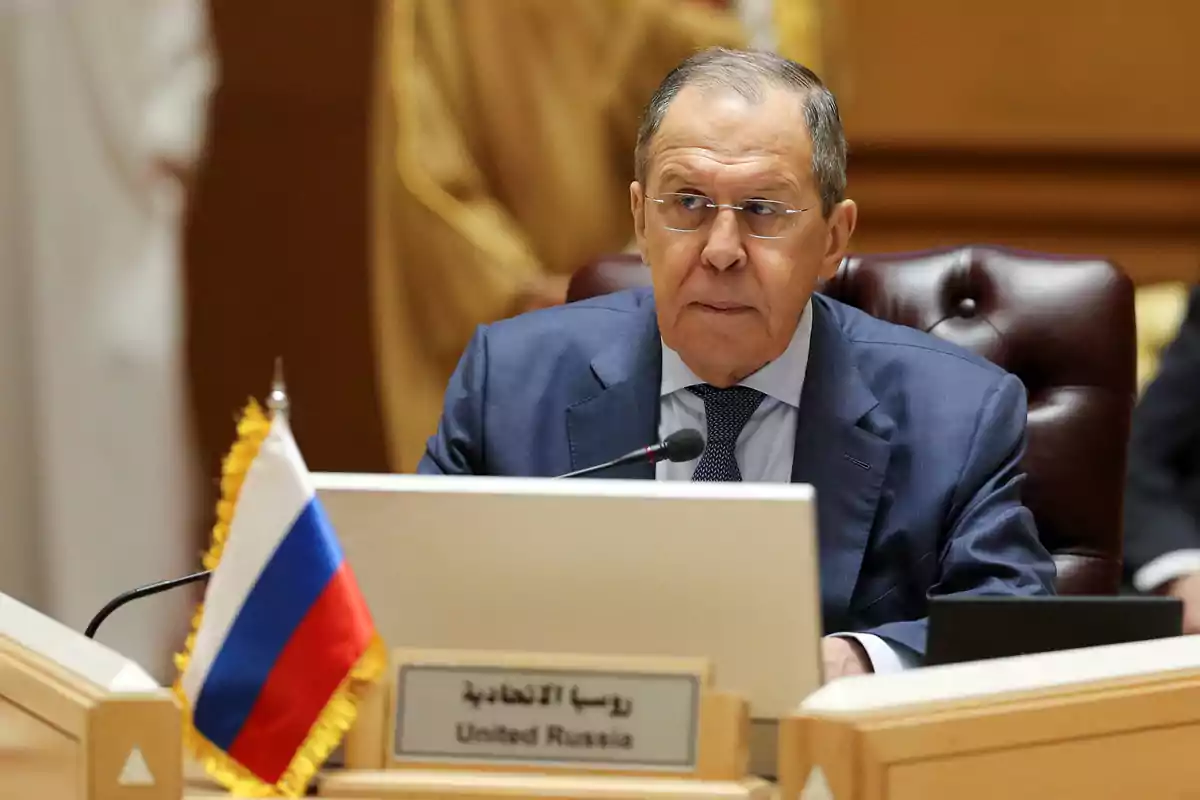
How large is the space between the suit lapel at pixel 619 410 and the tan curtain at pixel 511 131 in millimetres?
1336

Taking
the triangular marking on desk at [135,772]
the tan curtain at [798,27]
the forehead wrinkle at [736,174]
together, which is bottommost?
the triangular marking on desk at [135,772]

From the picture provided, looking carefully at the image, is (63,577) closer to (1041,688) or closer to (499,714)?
(499,714)

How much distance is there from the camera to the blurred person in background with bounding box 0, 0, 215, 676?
3.38 metres

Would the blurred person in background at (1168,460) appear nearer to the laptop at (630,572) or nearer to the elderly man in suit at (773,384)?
the elderly man in suit at (773,384)

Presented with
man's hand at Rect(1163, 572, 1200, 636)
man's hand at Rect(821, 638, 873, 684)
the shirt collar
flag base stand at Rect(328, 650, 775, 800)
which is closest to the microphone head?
man's hand at Rect(821, 638, 873, 684)

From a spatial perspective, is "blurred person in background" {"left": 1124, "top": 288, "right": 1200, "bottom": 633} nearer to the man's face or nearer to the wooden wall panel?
the man's face

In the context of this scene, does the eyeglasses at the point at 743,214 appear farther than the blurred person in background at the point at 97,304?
No

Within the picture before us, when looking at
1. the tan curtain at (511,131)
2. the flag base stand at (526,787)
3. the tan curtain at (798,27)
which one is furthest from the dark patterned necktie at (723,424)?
the tan curtain at (798,27)

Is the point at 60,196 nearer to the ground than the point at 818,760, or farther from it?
farther from it

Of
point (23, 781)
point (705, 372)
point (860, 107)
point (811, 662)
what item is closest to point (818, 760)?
point (811, 662)

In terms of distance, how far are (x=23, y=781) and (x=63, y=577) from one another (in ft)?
7.81

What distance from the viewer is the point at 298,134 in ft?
12.1

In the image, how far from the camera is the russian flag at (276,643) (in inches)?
49.8

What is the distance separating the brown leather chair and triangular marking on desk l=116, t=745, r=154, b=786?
1.41 meters
